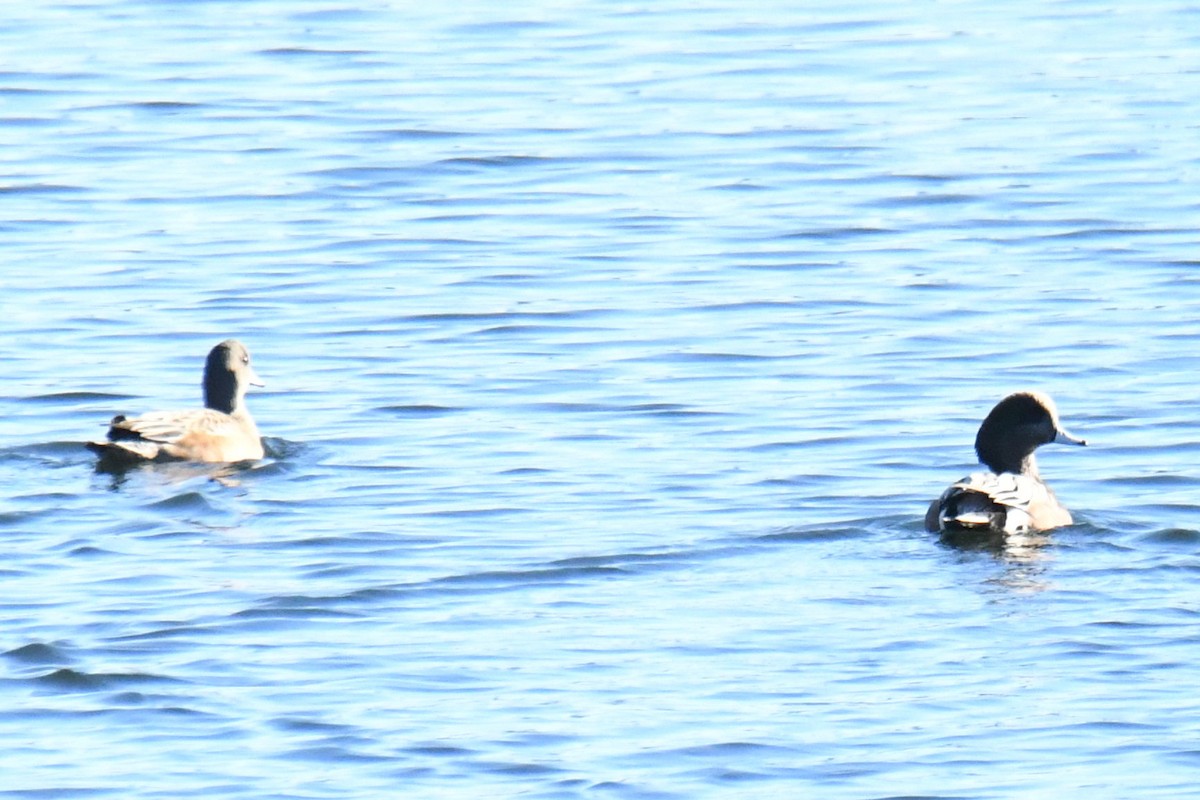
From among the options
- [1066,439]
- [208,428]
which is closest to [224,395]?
[208,428]

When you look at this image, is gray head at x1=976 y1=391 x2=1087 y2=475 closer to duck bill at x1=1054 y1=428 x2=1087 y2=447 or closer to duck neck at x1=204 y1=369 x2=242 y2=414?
duck bill at x1=1054 y1=428 x2=1087 y2=447

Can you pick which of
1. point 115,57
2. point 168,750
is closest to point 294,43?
point 115,57

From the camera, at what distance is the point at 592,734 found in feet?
32.0

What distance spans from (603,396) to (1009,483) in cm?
348

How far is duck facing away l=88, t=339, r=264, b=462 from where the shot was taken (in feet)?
47.0

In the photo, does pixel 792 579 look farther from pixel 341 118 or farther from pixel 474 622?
pixel 341 118

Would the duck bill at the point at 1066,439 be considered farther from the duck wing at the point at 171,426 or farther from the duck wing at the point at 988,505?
the duck wing at the point at 171,426

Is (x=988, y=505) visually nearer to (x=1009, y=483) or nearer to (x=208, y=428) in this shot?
(x=1009, y=483)

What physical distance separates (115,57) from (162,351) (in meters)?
12.2

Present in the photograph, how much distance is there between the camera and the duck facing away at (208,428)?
14312 mm

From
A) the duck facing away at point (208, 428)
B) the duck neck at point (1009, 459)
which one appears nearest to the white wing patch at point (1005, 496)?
the duck neck at point (1009, 459)

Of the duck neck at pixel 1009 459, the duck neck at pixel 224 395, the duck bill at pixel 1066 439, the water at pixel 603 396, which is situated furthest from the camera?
the duck neck at pixel 224 395

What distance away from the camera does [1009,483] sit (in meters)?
13.0

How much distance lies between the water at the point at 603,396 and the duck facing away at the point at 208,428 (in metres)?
0.20
